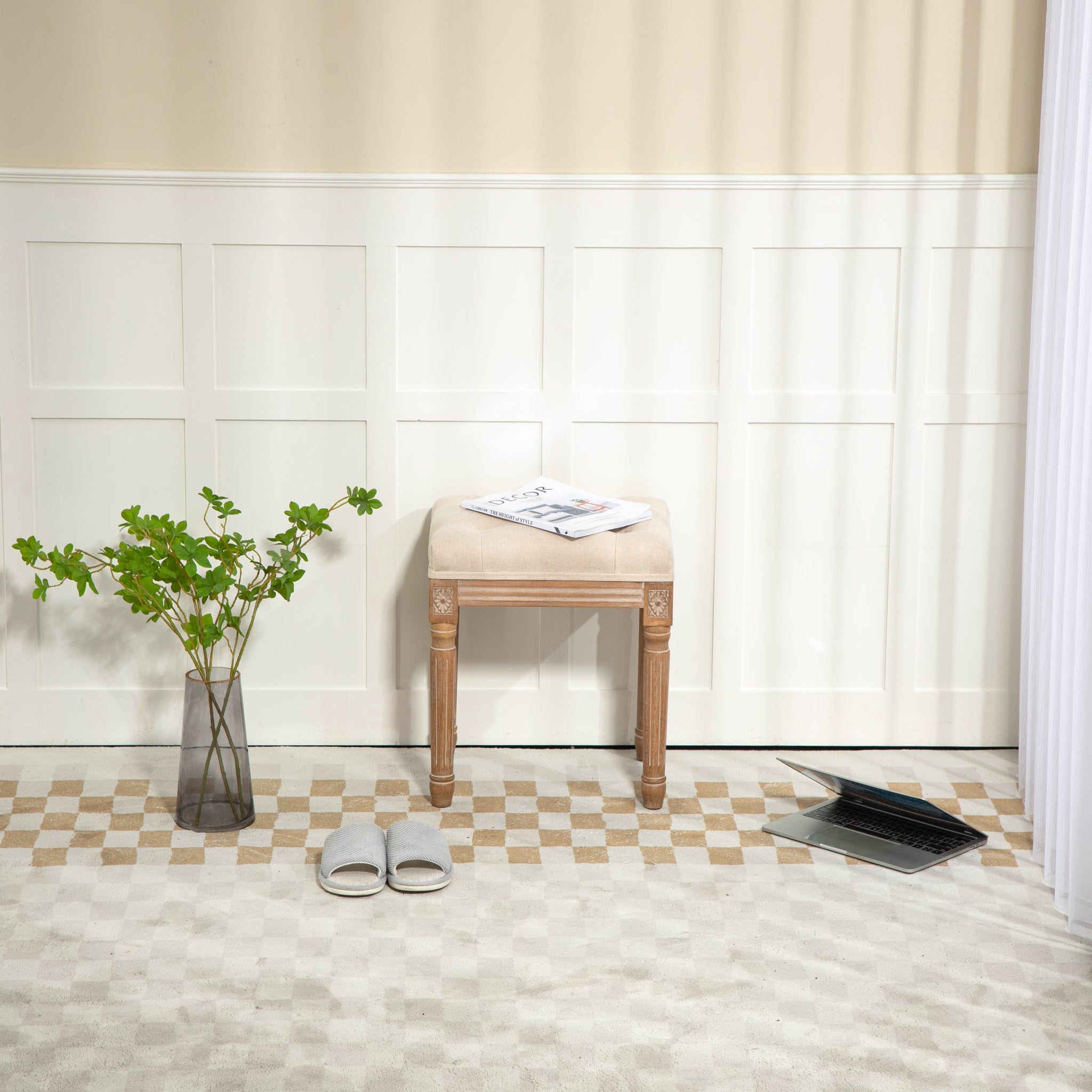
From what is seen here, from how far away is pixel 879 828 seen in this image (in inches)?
103

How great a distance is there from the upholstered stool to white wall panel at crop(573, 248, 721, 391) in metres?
0.47

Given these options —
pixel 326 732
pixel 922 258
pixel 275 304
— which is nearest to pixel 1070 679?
pixel 922 258

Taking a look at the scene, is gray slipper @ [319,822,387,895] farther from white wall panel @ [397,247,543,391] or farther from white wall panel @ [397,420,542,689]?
white wall panel @ [397,247,543,391]

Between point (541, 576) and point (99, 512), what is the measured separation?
3.64 feet

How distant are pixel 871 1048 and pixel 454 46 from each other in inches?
85.7

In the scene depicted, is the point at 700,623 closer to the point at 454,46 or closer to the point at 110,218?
the point at 454,46

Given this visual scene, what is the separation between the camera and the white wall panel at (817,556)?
297 cm

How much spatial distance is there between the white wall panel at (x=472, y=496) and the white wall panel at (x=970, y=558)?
946 millimetres

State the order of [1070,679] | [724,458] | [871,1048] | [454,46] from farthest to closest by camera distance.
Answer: [724,458]
[454,46]
[1070,679]
[871,1048]

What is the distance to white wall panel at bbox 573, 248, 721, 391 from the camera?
288 cm

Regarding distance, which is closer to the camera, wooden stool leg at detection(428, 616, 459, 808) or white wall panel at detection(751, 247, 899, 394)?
wooden stool leg at detection(428, 616, 459, 808)

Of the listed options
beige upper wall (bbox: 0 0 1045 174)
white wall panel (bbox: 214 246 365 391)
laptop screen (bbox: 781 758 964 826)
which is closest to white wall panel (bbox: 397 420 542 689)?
white wall panel (bbox: 214 246 365 391)

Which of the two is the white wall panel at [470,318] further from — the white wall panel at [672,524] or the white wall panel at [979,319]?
the white wall panel at [979,319]

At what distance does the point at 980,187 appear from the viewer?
2.85m
